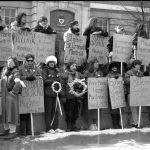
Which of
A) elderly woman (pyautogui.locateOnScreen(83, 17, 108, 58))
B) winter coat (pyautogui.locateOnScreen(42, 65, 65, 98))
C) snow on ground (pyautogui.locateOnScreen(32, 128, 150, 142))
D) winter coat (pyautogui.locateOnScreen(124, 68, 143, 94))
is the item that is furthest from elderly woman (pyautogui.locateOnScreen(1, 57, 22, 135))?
winter coat (pyautogui.locateOnScreen(124, 68, 143, 94))

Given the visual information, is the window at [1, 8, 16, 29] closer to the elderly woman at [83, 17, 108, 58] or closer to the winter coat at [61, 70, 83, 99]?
the elderly woman at [83, 17, 108, 58]

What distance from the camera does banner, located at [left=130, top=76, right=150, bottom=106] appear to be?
10.1m

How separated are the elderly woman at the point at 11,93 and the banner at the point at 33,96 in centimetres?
35

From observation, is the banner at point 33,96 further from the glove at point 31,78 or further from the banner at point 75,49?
the banner at point 75,49

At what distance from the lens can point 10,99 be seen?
28.1 feet

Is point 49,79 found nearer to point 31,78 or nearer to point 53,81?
point 53,81

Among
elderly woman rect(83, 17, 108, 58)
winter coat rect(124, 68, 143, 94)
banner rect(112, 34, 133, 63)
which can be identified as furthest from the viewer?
banner rect(112, 34, 133, 63)

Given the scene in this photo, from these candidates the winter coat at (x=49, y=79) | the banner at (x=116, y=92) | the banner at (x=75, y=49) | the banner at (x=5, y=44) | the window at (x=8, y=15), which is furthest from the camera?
the window at (x=8, y=15)

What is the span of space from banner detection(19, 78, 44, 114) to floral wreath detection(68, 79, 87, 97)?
0.73 m

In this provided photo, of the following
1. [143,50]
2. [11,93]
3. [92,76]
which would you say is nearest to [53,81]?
[11,93]

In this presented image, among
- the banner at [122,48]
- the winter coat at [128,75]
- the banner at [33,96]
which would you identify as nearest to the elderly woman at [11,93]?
the banner at [33,96]

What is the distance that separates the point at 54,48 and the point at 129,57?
2128 mm

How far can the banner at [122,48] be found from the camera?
10789mm

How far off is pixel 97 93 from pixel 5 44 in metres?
2.50
